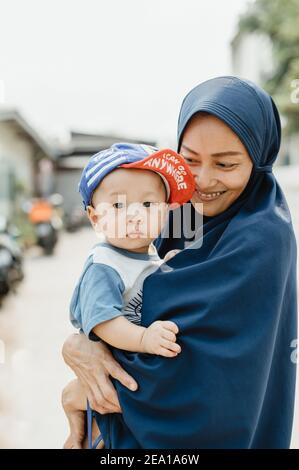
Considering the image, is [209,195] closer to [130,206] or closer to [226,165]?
→ [226,165]

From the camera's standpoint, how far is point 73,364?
63.1 inches

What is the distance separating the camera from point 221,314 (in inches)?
54.4

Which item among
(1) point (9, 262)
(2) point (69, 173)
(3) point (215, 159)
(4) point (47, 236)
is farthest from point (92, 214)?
(2) point (69, 173)

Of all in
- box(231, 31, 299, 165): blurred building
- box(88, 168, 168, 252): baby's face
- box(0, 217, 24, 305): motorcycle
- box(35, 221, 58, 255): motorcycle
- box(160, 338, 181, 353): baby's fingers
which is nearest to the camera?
box(160, 338, 181, 353): baby's fingers

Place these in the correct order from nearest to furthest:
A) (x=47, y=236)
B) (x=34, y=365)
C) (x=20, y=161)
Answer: (x=34, y=365)
(x=47, y=236)
(x=20, y=161)

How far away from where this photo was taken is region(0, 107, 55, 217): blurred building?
542 inches

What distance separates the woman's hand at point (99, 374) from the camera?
1449 millimetres

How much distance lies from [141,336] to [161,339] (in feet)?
0.18

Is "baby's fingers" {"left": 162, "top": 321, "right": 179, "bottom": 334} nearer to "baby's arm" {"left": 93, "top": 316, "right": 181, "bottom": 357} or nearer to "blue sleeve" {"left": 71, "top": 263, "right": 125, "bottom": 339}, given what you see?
"baby's arm" {"left": 93, "top": 316, "right": 181, "bottom": 357}

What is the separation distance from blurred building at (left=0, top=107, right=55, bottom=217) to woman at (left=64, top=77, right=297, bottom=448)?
11.9 meters

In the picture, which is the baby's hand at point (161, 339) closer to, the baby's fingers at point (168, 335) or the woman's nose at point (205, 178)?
the baby's fingers at point (168, 335)

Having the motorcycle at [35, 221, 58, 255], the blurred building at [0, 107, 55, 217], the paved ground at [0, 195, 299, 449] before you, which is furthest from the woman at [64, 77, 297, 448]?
the blurred building at [0, 107, 55, 217]

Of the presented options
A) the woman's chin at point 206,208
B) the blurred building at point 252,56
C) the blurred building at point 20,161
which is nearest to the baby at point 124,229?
the woman's chin at point 206,208

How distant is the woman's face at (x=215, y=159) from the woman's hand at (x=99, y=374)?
472 mm
